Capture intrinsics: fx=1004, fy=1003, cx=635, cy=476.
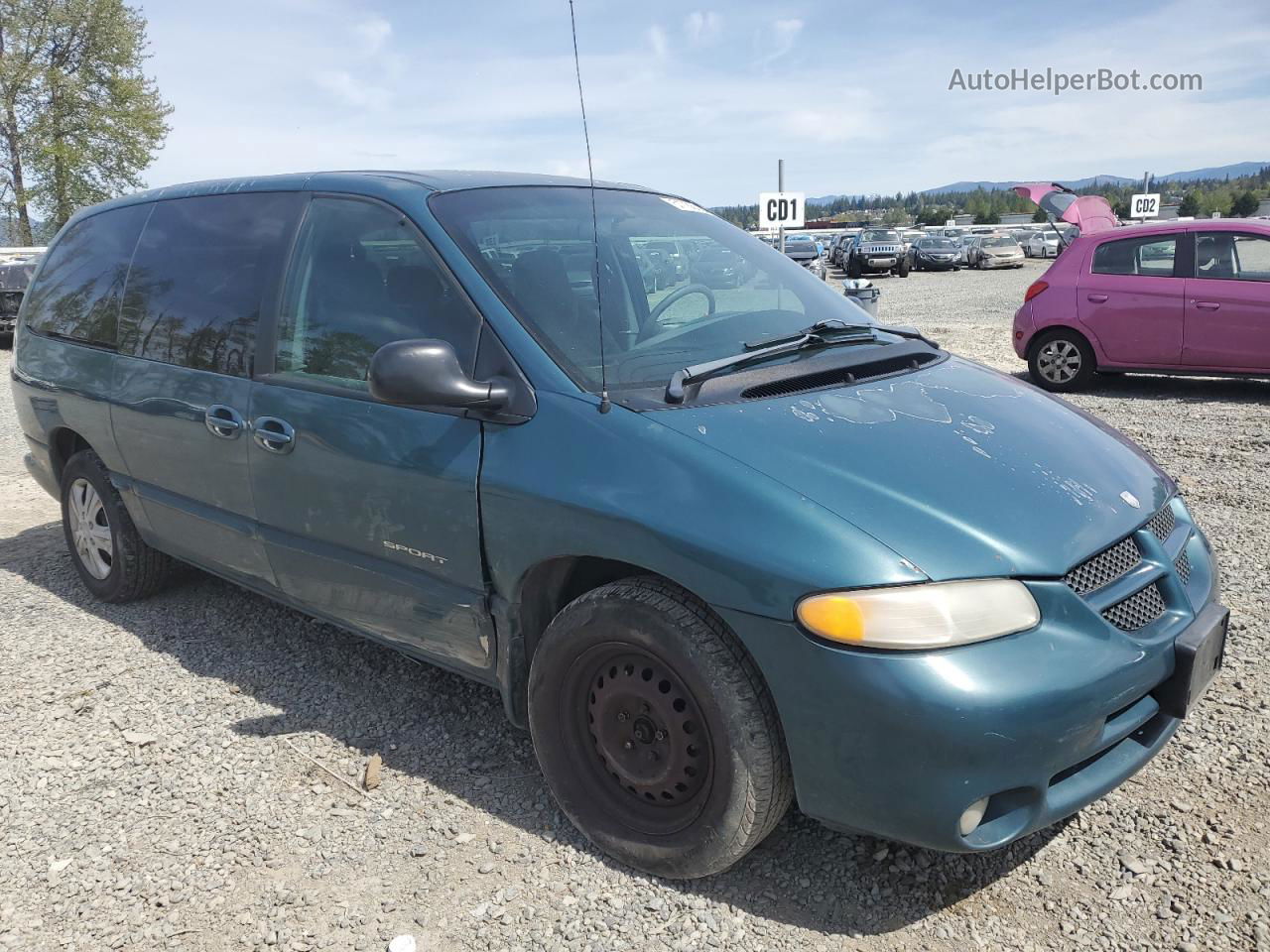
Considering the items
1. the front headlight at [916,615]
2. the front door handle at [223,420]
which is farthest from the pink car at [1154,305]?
the front door handle at [223,420]

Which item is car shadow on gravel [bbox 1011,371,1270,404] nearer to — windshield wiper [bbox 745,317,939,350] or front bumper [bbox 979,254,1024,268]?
windshield wiper [bbox 745,317,939,350]

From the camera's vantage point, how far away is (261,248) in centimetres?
346

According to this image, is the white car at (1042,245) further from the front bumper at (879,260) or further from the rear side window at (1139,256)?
the rear side window at (1139,256)

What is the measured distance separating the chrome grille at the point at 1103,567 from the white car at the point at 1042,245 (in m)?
45.5

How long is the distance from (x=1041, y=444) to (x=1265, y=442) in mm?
5587

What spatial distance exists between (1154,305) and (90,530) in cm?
851

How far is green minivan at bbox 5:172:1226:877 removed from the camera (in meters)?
2.11

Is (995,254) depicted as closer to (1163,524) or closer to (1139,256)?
(1139,256)

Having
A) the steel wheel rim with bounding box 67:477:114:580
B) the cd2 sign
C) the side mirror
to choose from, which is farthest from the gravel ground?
the cd2 sign

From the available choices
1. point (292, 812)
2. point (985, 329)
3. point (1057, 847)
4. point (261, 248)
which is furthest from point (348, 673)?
point (985, 329)

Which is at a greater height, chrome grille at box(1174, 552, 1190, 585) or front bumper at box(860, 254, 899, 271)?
chrome grille at box(1174, 552, 1190, 585)

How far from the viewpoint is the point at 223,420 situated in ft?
11.2

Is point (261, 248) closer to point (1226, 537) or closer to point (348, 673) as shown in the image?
point (348, 673)

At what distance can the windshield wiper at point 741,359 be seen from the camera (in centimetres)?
258
